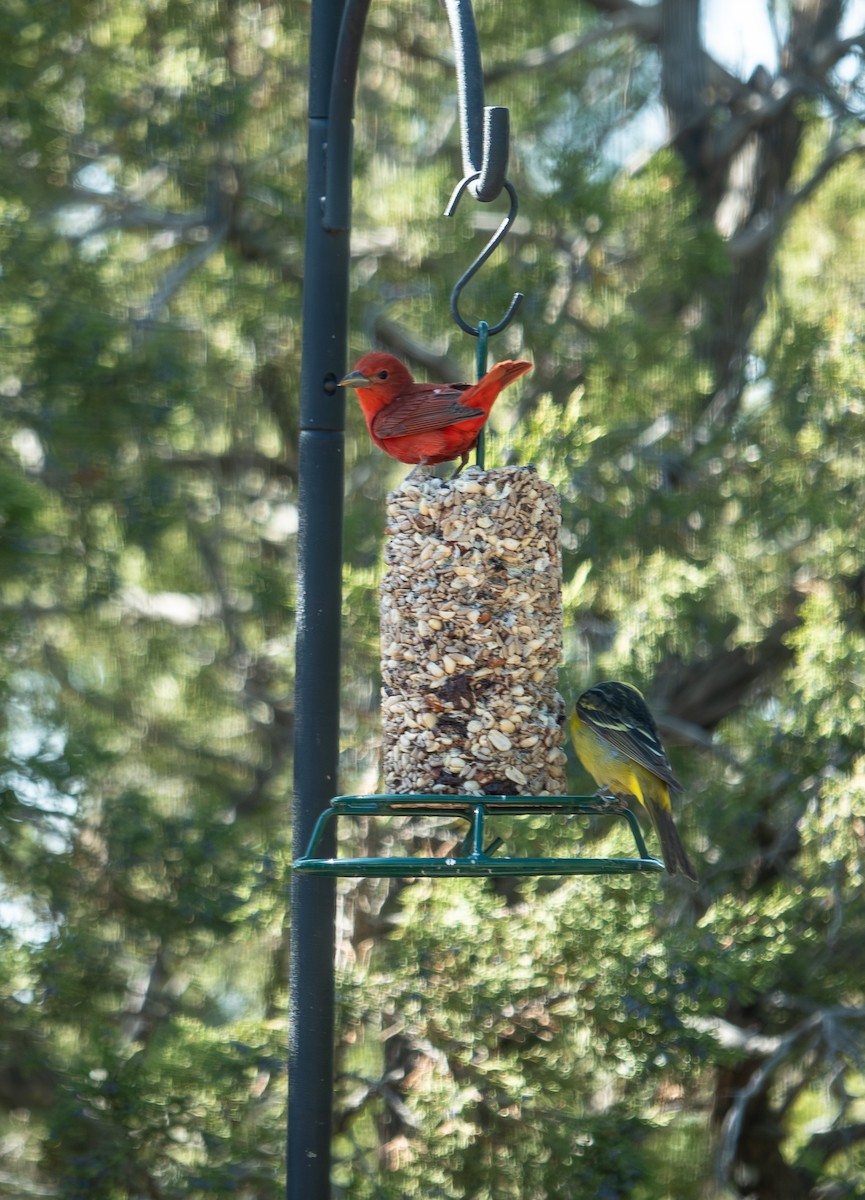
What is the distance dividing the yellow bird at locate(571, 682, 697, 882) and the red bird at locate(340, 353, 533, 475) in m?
0.72

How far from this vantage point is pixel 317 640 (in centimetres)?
341

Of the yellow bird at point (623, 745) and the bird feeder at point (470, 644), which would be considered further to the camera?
the yellow bird at point (623, 745)

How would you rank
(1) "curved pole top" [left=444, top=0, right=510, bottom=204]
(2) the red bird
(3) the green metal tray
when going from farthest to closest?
(2) the red bird → (1) "curved pole top" [left=444, top=0, right=510, bottom=204] → (3) the green metal tray

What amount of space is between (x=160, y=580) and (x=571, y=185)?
3400 millimetres

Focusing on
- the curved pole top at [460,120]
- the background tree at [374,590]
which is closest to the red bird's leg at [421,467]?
the curved pole top at [460,120]

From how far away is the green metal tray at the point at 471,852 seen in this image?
2.75m

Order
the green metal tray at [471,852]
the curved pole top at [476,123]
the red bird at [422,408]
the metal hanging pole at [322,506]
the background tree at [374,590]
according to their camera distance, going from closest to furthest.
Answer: the green metal tray at [471,852] < the curved pole top at [476,123] < the metal hanging pole at [322,506] < the red bird at [422,408] < the background tree at [374,590]

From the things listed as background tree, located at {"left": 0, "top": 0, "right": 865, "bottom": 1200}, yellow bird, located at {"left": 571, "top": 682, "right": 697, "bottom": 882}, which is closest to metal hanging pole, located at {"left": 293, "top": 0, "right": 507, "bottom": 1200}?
yellow bird, located at {"left": 571, "top": 682, "right": 697, "bottom": 882}

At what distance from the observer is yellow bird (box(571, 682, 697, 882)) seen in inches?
151

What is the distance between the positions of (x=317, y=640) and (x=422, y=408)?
1.83ft

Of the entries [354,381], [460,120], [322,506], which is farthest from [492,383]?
[460,120]

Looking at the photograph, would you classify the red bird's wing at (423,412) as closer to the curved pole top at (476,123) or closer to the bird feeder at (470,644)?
the bird feeder at (470,644)

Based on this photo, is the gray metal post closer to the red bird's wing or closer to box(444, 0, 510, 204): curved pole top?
the red bird's wing

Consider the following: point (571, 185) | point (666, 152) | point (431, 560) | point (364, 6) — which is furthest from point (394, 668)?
point (666, 152)
